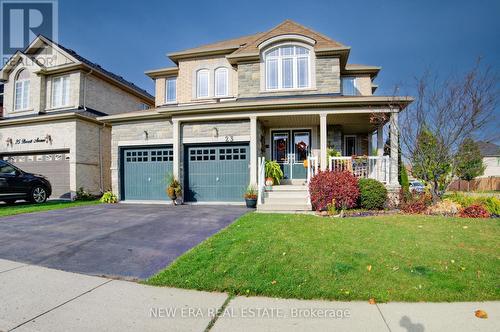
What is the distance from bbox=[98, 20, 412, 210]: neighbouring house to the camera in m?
9.88

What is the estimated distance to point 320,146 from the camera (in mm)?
11008

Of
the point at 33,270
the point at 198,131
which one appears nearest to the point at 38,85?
the point at 198,131

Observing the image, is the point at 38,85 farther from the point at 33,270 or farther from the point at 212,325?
the point at 212,325

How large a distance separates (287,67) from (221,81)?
3.73 metres

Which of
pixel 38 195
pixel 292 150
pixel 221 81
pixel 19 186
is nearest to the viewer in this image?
pixel 19 186

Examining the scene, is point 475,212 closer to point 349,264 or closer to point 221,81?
point 349,264

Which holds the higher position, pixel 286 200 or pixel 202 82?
pixel 202 82

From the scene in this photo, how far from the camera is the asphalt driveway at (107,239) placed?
4094 millimetres

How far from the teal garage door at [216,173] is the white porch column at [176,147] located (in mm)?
474

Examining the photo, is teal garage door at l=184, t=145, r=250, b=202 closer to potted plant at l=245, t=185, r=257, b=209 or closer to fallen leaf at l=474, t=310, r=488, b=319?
potted plant at l=245, t=185, r=257, b=209

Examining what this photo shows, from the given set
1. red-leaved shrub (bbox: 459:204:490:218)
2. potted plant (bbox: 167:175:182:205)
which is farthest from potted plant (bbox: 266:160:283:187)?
red-leaved shrub (bbox: 459:204:490:218)

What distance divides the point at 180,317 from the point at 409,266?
3.19 m

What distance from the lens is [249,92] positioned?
1191 cm

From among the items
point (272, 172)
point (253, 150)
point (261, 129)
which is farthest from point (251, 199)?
point (261, 129)
